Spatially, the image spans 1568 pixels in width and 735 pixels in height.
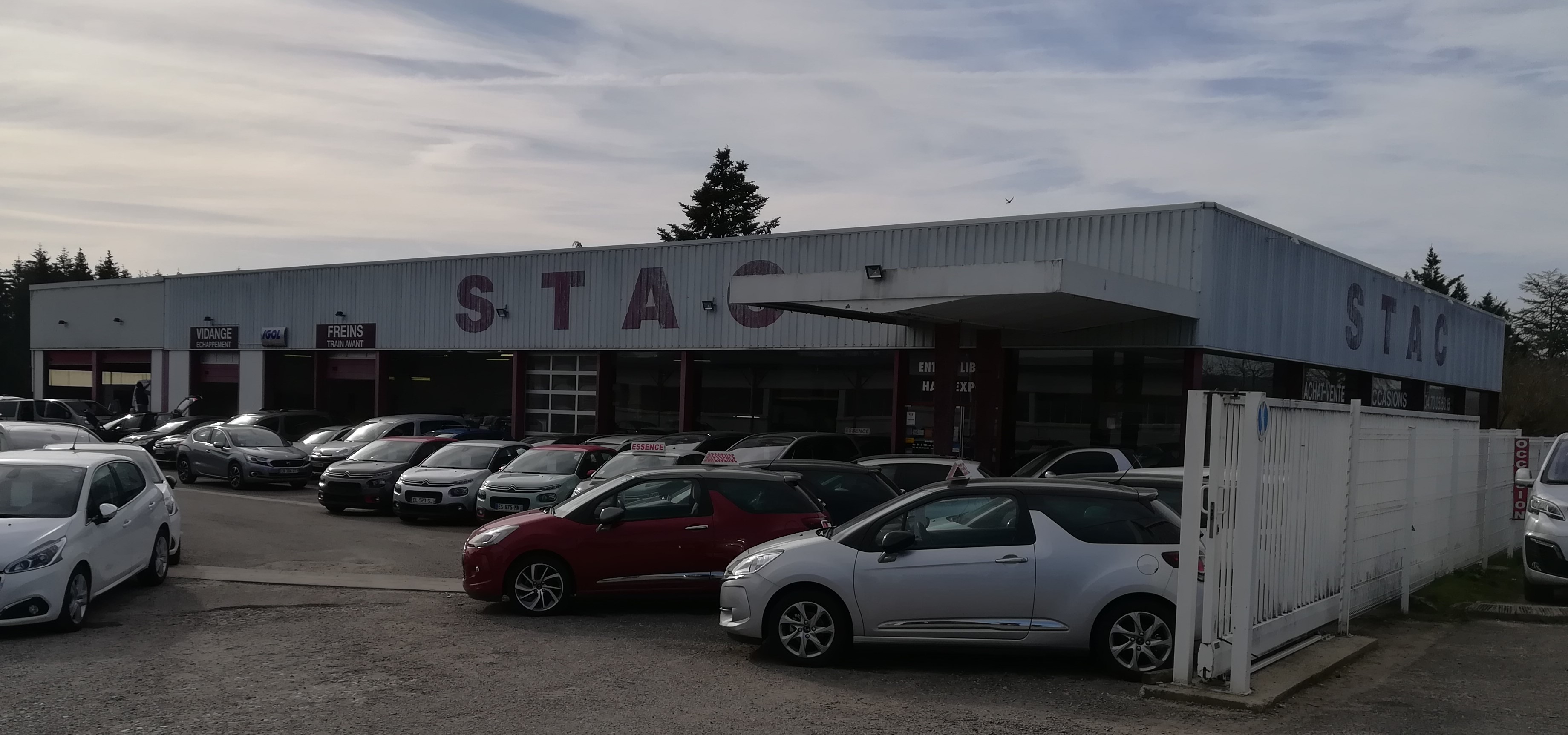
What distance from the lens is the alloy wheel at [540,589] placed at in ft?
38.0

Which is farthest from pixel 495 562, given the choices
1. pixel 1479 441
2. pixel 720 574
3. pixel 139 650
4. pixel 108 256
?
pixel 108 256

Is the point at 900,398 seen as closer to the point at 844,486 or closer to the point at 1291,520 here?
the point at 844,486

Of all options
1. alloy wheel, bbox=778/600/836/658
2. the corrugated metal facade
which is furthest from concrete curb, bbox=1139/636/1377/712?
the corrugated metal facade

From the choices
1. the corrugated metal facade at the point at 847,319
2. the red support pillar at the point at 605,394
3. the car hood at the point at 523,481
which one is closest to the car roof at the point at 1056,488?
the corrugated metal facade at the point at 847,319

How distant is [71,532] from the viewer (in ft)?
35.1

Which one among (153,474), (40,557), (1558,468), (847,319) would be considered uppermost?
(847,319)

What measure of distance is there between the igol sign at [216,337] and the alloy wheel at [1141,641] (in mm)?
39189

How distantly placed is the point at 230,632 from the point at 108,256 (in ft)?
347

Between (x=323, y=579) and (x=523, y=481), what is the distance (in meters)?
4.78

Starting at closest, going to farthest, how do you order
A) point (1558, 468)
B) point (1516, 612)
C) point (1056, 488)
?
point (1056, 488) → point (1516, 612) → point (1558, 468)

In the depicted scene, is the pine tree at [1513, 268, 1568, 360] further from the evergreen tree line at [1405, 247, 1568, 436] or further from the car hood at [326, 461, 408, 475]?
the car hood at [326, 461, 408, 475]

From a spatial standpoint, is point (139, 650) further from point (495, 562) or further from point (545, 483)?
point (545, 483)

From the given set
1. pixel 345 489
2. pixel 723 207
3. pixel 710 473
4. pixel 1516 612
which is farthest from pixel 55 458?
pixel 723 207

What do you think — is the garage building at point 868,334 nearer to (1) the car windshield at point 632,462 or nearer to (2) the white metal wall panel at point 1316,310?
(2) the white metal wall panel at point 1316,310
